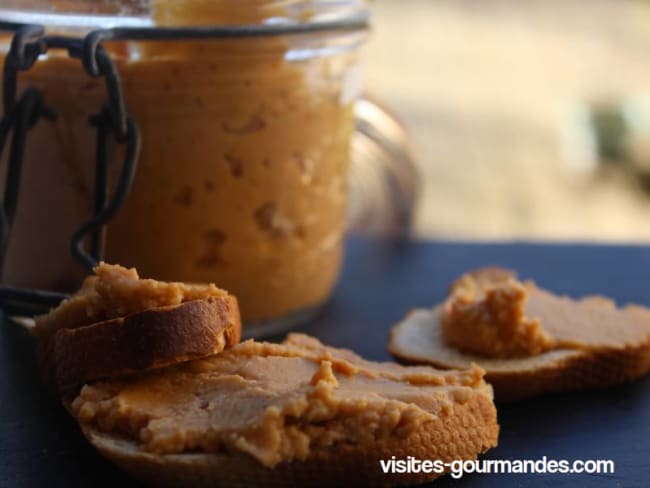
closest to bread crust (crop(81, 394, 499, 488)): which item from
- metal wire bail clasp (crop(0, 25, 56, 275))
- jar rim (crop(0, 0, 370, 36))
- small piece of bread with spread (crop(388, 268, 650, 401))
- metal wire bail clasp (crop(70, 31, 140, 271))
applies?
small piece of bread with spread (crop(388, 268, 650, 401))

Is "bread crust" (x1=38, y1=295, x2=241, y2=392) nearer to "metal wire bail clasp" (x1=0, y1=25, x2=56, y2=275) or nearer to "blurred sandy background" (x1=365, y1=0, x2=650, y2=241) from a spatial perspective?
"metal wire bail clasp" (x1=0, y1=25, x2=56, y2=275)

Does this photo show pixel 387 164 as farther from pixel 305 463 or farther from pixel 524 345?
pixel 305 463

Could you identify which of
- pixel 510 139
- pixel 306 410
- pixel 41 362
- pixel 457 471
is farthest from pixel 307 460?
pixel 510 139

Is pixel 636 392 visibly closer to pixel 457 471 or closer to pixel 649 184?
pixel 457 471

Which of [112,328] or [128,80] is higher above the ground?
[128,80]

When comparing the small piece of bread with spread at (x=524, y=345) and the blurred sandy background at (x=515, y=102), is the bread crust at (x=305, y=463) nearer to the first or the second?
the small piece of bread with spread at (x=524, y=345)
